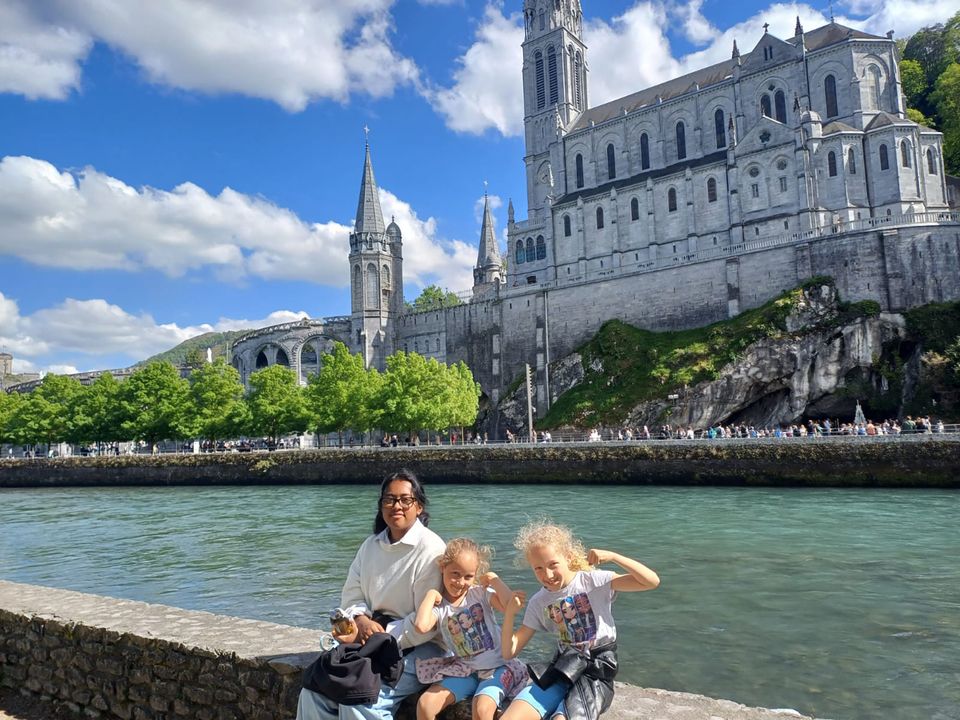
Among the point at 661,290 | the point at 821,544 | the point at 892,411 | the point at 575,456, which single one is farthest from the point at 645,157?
the point at 821,544

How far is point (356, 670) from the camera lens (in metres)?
3.82

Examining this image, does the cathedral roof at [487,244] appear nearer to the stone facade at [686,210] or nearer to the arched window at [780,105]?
the stone facade at [686,210]

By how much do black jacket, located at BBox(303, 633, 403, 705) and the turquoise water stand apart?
12.8ft

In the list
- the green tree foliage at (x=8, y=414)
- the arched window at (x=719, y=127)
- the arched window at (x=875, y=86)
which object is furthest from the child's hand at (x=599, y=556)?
the green tree foliage at (x=8, y=414)

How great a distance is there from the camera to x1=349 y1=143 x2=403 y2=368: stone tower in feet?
198

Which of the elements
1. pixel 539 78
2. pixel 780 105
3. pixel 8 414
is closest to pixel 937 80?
pixel 780 105

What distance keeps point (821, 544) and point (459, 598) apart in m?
11.8

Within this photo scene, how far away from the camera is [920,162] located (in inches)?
1710

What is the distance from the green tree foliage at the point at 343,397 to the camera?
44969 millimetres

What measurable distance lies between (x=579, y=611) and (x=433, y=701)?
92cm

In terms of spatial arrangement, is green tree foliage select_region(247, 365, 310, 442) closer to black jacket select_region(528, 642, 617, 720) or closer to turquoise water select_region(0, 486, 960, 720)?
turquoise water select_region(0, 486, 960, 720)

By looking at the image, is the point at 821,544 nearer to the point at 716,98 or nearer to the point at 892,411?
the point at 892,411

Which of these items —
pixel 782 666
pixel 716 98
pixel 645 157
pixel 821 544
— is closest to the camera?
pixel 782 666

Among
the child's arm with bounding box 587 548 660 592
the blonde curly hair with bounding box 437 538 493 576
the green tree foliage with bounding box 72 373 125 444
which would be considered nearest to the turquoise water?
the child's arm with bounding box 587 548 660 592
